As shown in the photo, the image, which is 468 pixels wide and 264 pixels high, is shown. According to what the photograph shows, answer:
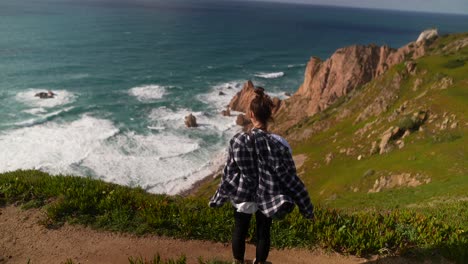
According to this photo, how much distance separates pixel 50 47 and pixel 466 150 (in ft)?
413

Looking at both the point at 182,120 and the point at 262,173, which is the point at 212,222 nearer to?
the point at 262,173

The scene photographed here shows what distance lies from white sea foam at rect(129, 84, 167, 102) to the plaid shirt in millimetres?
82805

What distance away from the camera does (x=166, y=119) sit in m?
75.9

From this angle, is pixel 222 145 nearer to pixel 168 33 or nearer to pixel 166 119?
pixel 166 119

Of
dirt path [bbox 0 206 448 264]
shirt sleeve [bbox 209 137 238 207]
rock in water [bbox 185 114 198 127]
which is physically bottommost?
rock in water [bbox 185 114 198 127]

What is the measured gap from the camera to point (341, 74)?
265 ft

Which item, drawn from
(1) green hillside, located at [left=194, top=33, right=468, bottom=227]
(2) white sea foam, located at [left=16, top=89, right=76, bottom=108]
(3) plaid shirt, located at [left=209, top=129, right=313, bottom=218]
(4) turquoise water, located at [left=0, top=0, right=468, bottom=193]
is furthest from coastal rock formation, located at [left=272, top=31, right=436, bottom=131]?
(3) plaid shirt, located at [left=209, top=129, right=313, bottom=218]

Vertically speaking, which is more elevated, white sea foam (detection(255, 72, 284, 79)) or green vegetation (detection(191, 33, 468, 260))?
green vegetation (detection(191, 33, 468, 260))

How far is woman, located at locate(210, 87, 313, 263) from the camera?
20.4 feet

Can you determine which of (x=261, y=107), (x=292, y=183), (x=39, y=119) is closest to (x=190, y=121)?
(x=39, y=119)

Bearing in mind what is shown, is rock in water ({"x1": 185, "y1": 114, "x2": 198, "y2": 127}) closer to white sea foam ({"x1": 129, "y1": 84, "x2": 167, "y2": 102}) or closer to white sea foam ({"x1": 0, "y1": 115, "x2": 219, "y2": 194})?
white sea foam ({"x1": 0, "y1": 115, "x2": 219, "y2": 194})

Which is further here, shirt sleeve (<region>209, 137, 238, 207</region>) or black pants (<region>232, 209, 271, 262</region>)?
black pants (<region>232, 209, 271, 262</region>)

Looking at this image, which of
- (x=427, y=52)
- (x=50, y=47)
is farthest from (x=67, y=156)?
(x=50, y=47)

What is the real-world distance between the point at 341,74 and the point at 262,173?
79040mm
